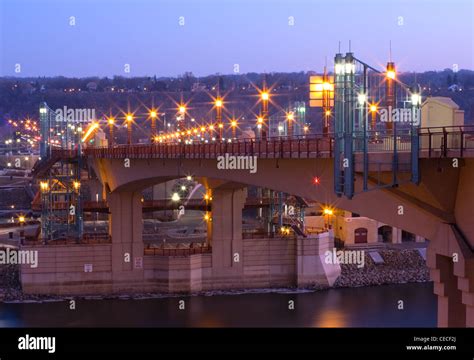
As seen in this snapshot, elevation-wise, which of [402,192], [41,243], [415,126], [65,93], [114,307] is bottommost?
[114,307]

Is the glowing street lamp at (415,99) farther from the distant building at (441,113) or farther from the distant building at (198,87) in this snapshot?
the distant building at (198,87)

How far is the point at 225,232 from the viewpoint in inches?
1028

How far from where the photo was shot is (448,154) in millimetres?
9258

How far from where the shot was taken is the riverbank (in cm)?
2466

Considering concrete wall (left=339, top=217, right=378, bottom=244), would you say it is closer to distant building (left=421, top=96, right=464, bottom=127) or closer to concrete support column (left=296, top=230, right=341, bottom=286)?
concrete support column (left=296, top=230, right=341, bottom=286)

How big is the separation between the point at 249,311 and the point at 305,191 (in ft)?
32.7

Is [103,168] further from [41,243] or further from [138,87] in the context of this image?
[138,87]

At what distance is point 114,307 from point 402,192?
1490cm

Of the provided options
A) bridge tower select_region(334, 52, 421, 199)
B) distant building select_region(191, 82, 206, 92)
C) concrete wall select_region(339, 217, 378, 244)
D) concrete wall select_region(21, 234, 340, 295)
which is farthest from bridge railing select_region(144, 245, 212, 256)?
distant building select_region(191, 82, 206, 92)

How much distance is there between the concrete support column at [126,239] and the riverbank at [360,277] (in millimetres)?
681

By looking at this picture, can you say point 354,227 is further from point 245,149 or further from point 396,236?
point 245,149

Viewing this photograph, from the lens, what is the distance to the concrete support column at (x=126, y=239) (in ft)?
84.4
